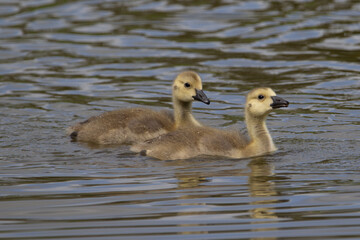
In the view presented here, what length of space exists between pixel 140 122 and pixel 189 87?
747mm

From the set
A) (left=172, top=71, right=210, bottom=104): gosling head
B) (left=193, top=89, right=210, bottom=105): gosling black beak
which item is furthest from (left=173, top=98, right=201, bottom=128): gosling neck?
(left=193, top=89, right=210, bottom=105): gosling black beak

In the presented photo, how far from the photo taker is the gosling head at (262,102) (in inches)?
397

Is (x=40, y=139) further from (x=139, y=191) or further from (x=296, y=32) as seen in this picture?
(x=296, y=32)

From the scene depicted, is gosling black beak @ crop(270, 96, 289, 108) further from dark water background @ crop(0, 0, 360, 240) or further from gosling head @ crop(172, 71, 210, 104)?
gosling head @ crop(172, 71, 210, 104)

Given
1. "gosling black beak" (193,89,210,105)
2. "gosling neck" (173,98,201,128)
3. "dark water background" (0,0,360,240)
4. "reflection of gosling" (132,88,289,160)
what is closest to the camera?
"dark water background" (0,0,360,240)

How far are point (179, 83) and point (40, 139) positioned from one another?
184cm

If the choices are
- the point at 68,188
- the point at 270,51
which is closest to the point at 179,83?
the point at 68,188

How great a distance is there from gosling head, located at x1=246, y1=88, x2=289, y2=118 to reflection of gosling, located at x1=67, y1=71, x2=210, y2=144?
99cm

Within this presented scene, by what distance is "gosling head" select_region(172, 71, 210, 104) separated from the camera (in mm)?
11008

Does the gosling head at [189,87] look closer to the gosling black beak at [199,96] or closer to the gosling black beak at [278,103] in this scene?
the gosling black beak at [199,96]

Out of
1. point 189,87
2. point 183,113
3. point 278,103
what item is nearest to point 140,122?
point 183,113

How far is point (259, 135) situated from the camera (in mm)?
10273

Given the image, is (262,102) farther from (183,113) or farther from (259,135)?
(183,113)

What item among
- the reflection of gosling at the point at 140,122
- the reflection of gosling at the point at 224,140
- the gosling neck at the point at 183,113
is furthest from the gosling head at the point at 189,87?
the reflection of gosling at the point at 224,140
